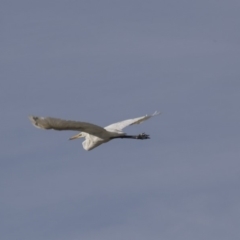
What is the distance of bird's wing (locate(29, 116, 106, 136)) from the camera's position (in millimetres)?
65500

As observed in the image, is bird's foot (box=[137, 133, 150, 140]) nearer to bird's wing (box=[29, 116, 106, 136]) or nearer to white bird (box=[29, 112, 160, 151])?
white bird (box=[29, 112, 160, 151])

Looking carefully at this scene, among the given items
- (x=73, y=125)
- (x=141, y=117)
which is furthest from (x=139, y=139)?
(x=73, y=125)

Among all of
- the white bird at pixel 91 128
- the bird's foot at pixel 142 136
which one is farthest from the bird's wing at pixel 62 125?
the bird's foot at pixel 142 136

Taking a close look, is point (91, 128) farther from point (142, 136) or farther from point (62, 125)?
point (142, 136)

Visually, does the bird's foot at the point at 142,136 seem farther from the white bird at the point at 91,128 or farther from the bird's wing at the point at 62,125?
the bird's wing at the point at 62,125

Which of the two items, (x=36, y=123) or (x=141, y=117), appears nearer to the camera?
(x=36, y=123)

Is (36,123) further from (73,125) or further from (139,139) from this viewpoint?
(139,139)

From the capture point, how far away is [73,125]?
6700 cm

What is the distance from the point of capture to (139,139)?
235 feet

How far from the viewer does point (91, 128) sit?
225 feet

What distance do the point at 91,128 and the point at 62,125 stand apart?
2.33 meters

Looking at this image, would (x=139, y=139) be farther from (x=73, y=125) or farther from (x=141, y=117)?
(x=73, y=125)

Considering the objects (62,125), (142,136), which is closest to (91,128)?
(62,125)

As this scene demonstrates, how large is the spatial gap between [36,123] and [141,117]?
767 cm
